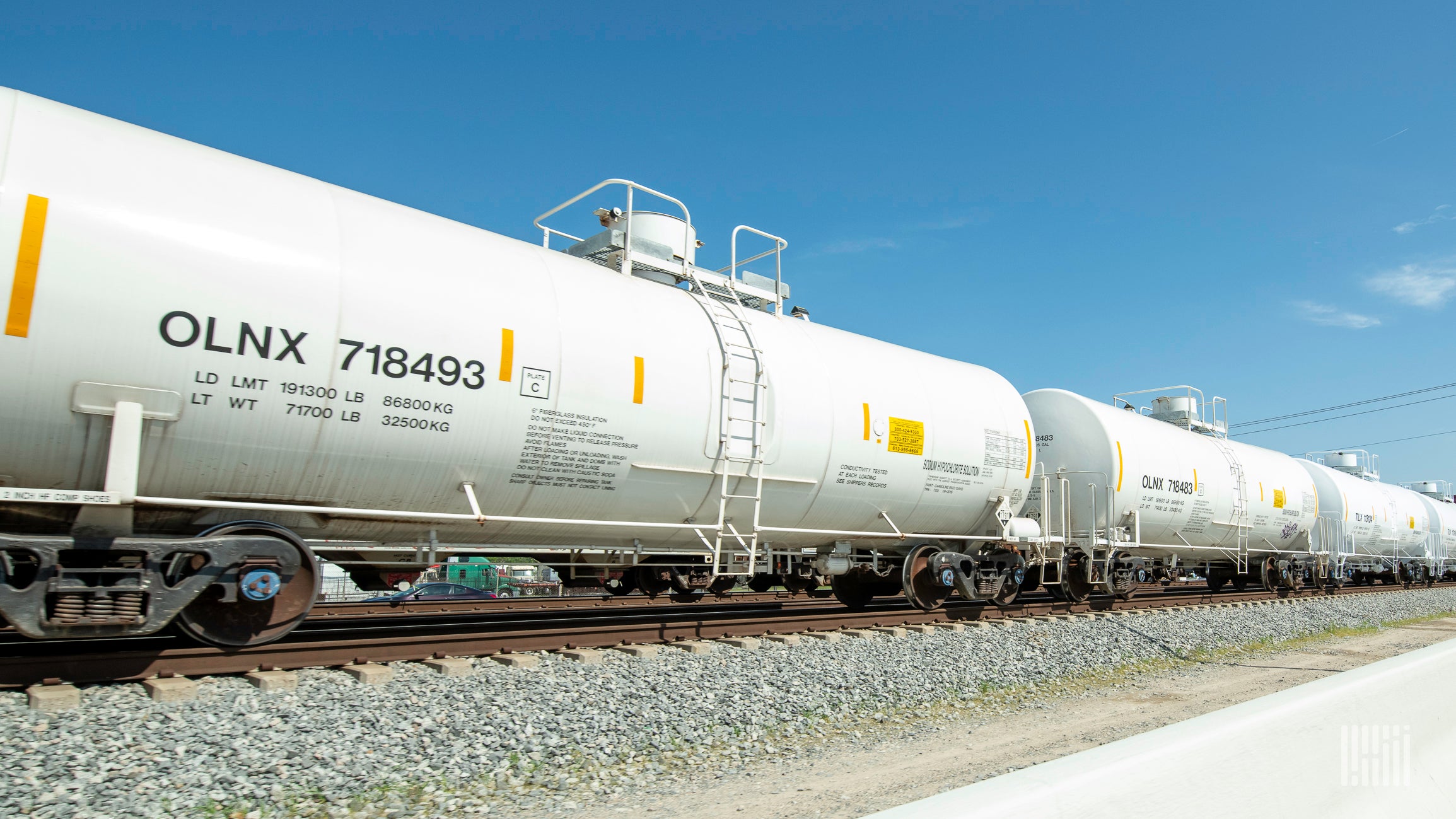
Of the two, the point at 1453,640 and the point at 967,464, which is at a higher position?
the point at 967,464

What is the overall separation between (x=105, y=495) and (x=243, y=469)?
32.5 inches

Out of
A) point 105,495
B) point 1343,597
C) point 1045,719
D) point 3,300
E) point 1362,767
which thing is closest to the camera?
point 1362,767

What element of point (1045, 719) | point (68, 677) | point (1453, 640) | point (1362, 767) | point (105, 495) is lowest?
point (1045, 719)

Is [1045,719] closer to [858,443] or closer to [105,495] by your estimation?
[858,443]

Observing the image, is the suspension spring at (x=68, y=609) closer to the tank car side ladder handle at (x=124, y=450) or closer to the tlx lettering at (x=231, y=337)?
the tank car side ladder handle at (x=124, y=450)

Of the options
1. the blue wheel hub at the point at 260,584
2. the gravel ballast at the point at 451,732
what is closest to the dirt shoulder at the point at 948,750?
the gravel ballast at the point at 451,732

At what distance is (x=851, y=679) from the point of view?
7457mm

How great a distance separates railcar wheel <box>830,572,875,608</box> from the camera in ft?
39.8

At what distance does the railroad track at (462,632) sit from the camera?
5441mm

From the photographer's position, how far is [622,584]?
10.5m

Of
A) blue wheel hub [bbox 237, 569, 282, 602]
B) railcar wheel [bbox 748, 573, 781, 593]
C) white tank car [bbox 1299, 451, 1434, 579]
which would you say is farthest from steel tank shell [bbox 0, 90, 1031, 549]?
white tank car [bbox 1299, 451, 1434, 579]

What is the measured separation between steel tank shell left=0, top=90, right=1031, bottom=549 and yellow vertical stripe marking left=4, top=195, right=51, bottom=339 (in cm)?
3

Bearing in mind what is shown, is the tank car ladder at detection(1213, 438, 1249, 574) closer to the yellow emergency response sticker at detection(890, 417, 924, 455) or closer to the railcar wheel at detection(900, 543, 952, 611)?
the railcar wheel at detection(900, 543, 952, 611)

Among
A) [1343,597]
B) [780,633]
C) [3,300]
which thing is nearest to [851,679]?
[780,633]
